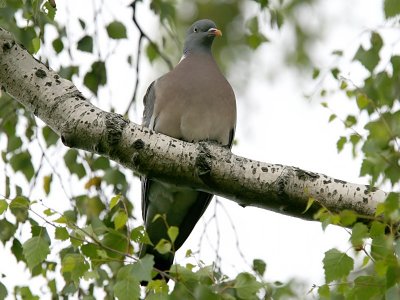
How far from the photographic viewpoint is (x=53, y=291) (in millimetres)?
2740

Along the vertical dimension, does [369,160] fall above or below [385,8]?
below

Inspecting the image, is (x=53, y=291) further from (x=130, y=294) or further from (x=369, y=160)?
(x=369, y=160)

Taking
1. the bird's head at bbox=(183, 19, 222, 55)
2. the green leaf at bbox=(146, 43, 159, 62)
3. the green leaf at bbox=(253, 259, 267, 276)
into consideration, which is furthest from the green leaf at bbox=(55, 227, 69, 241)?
the bird's head at bbox=(183, 19, 222, 55)

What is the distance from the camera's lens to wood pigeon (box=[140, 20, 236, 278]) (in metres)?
3.37

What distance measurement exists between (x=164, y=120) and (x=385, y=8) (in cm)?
139

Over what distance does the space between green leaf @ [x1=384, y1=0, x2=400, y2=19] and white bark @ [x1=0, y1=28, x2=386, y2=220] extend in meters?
0.52

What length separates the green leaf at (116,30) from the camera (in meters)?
3.28

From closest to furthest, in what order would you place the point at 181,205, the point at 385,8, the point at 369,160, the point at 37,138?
the point at 369,160 → the point at 385,8 → the point at 37,138 → the point at 181,205

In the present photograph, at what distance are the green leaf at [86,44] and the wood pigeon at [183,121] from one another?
39cm

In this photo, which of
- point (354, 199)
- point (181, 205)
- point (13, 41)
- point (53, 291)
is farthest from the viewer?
point (181, 205)

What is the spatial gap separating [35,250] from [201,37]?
1978mm

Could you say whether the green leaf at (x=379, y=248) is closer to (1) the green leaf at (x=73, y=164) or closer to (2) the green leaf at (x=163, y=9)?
(1) the green leaf at (x=73, y=164)

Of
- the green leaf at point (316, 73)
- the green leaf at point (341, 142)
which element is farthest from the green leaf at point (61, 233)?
the green leaf at point (316, 73)

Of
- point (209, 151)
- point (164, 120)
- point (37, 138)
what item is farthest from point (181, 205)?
point (209, 151)
